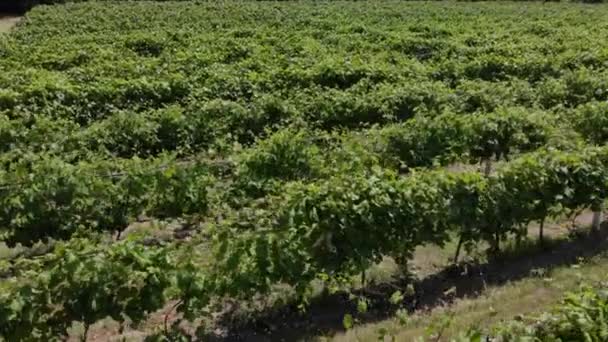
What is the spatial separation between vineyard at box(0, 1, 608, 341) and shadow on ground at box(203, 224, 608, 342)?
235 millimetres

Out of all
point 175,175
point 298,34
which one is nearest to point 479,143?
point 175,175

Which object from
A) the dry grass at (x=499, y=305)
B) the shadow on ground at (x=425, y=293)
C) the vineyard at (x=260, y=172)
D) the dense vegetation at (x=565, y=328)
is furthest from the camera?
the shadow on ground at (x=425, y=293)

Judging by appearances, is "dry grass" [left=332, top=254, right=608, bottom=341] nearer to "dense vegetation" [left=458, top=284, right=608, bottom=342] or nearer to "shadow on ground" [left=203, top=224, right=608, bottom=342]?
"shadow on ground" [left=203, top=224, right=608, bottom=342]

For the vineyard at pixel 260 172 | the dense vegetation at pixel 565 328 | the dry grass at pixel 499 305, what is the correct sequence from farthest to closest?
the dry grass at pixel 499 305
the vineyard at pixel 260 172
the dense vegetation at pixel 565 328

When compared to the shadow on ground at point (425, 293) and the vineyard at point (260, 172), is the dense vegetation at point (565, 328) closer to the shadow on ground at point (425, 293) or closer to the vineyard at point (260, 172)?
the vineyard at point (260, 172)

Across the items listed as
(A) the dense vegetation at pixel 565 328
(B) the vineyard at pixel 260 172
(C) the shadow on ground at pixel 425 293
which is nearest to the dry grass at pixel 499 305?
(C) the shadow on ground at pixel 425 293

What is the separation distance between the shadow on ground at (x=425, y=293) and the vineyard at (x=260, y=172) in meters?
0.24

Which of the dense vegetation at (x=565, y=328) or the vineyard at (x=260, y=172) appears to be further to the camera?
the vineyard at (x=260, y=172)

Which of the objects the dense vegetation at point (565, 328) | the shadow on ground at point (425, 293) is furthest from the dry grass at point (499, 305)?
the dense vegetation at point (565, 328)

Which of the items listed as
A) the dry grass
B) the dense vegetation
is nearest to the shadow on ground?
the dry grass

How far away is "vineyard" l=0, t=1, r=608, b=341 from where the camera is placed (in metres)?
6.39

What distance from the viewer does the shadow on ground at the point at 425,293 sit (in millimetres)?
7207

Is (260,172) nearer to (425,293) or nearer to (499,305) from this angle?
(425,293)

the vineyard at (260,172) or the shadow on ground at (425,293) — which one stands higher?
the vineyard at (260,172)
